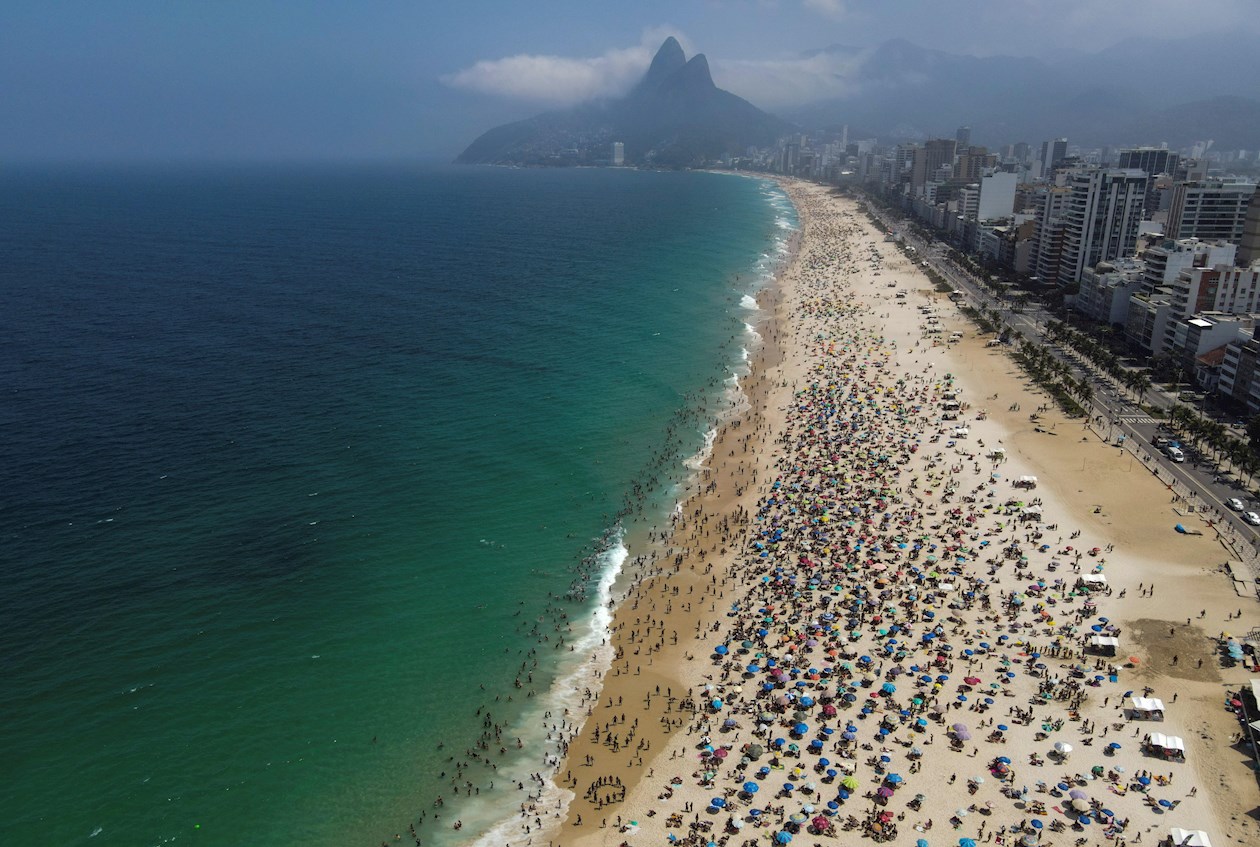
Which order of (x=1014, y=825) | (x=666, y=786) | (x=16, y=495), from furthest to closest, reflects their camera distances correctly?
(x=16, y=495)
(x=666, y=786)
(x=1014, y=825)

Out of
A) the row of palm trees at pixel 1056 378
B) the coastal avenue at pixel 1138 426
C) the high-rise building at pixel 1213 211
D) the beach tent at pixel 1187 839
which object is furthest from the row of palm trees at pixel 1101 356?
the beach tent at pixel 1187 839

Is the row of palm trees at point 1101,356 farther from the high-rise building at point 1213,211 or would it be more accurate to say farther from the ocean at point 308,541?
the high-rise building at point 1213,211

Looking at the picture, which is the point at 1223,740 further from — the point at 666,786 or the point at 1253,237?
the point at 1253,237

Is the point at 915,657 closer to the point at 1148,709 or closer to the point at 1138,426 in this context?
the point at 1148,709

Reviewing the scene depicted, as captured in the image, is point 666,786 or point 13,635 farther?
point 13,635

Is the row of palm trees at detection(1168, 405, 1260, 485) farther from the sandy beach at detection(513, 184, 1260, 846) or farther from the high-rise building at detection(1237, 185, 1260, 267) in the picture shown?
the high-rise building at detection(1237, 185, 1260, 267)

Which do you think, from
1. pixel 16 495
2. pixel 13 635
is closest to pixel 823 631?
pixel 13 635
